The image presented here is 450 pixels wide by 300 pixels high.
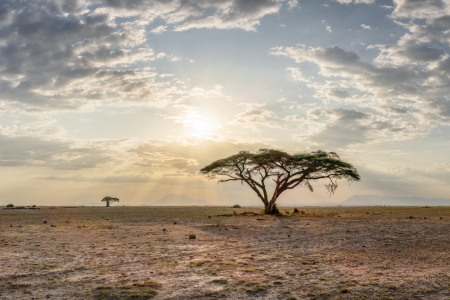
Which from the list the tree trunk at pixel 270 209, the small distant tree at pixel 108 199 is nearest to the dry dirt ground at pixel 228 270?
the tree trunk at pixel 270 209

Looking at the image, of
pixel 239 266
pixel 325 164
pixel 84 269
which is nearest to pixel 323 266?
pixel 239 266

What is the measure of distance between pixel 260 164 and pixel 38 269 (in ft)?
105

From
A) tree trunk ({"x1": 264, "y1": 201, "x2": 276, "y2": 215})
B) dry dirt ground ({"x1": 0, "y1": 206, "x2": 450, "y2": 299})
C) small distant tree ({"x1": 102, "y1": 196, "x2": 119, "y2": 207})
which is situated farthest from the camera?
small distant tree ({"x1": 102, "y1": 196, "x2": 119, "y2": 207})


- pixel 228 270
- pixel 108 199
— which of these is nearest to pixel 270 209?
pixel 228 270

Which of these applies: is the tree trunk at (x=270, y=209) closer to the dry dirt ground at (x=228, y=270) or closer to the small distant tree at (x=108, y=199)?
the dry dirt ground at (x=228, y=270)

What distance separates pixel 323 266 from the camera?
10047 mm

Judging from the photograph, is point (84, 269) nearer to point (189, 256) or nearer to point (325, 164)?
point (189, 256)

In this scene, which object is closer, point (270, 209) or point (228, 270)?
point (228, 270)

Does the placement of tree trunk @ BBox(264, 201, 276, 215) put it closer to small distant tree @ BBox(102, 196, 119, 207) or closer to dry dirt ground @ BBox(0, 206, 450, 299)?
dry dirt ground @ BBox(0, 206, 450, 299)

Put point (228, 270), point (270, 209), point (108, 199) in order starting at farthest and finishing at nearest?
point (108, 199), point (270, 209), point (228, 270)

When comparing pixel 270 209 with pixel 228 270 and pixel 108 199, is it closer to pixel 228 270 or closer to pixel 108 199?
pixel 228 270

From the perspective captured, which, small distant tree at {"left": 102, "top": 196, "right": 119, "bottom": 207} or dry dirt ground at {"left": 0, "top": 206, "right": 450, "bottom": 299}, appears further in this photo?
small distant tree at {"left": 102, "top": 196, "right": 119, "bottom": 207}

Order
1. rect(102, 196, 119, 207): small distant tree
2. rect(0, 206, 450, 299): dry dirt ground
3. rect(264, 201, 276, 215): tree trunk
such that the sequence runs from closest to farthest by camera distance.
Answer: rect(0, 206, 450, 299): dry dirt ground
rect(264, 201, 276, 215): tree trunk
rect(102, 196, 119, 207): small distant tree

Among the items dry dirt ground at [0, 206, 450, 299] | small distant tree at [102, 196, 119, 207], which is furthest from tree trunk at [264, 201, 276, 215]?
small distant tree at [102, 196, 119, 207]
